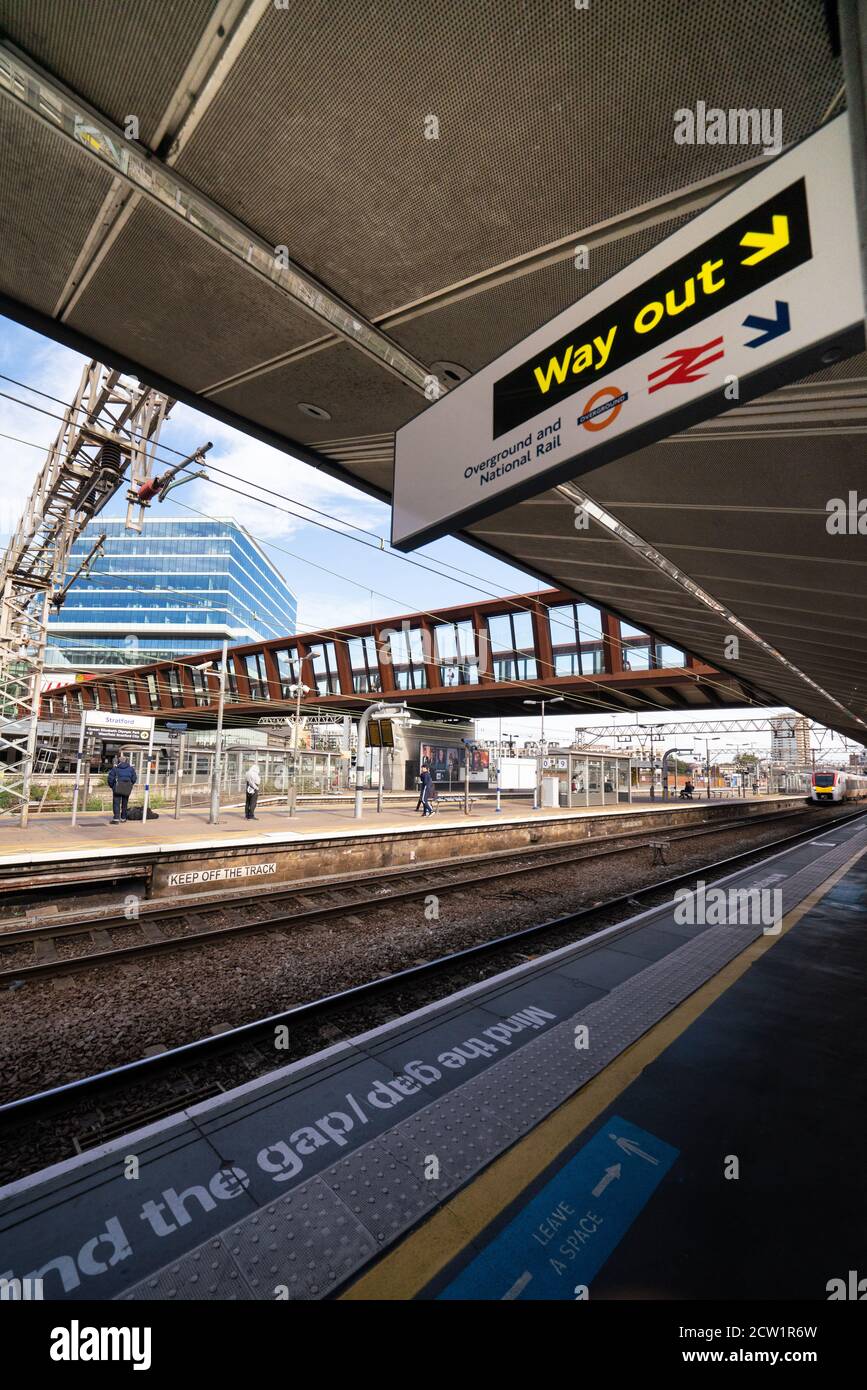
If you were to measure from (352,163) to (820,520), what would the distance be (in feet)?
14.9

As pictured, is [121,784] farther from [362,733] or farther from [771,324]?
[771,324]

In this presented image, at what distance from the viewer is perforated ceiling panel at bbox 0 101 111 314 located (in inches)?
104

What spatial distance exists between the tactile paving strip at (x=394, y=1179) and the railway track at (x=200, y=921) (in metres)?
5.19

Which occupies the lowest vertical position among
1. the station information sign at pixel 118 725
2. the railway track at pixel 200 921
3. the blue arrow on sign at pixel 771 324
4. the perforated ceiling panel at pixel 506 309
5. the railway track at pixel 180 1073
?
the railway track at pixel 200 921

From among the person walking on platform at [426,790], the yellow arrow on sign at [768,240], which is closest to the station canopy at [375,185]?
the yellow arrow on sign at [768,240]

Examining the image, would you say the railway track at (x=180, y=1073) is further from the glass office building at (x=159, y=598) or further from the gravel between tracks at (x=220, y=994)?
the glass office building at (x=159, y=598)

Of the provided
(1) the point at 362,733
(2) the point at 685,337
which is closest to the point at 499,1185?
(2) the point at 685,337

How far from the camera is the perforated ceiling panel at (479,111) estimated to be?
2168 millimetres

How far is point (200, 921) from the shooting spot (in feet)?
28.3

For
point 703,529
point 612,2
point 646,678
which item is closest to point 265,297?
point 612,2

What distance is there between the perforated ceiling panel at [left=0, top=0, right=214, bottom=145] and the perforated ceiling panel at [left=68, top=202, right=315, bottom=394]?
52cm
